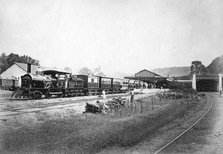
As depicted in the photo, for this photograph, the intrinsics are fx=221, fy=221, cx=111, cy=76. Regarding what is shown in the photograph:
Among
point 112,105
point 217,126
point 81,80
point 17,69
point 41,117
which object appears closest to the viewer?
point 217,126

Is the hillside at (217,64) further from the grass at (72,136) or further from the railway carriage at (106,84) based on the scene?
the railway carriage at (106,84)

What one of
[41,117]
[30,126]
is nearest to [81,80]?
[41,117]

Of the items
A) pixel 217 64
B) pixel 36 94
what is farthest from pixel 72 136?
pixel 217 64

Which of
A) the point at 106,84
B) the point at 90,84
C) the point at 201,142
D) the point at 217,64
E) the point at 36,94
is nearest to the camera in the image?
the point at 201,142

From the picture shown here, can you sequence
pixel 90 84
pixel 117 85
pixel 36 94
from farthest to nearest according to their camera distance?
pixel 117 85 < pixel 90 84 < pixel 36 94

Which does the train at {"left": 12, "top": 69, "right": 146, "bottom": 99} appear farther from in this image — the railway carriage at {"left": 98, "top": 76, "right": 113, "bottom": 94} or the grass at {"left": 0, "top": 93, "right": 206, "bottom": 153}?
the grass at {"left": 0, "top": 93, "right": 206, "bottom": 153}

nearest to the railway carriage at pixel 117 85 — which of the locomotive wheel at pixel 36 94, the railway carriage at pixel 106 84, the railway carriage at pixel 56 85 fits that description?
the railway carriage at pixel 106 84

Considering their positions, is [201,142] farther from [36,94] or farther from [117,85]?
[117,85]

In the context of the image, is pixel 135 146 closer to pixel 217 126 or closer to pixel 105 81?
pixel 217 126
